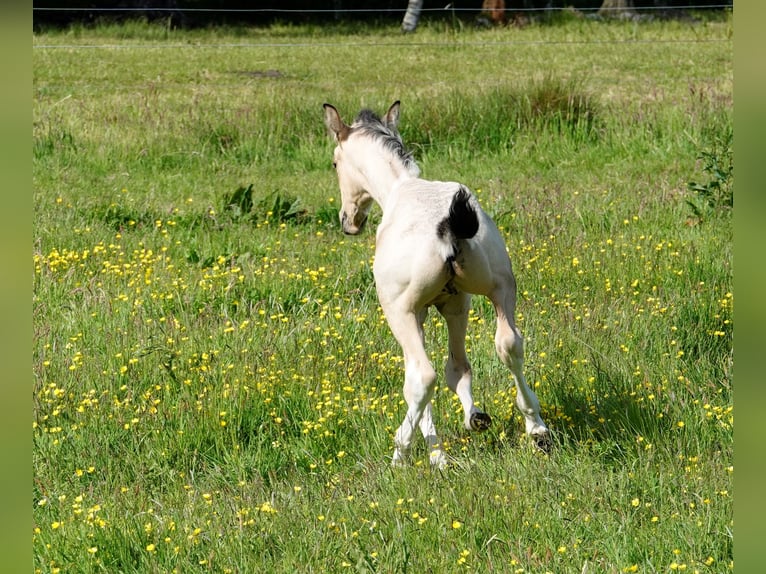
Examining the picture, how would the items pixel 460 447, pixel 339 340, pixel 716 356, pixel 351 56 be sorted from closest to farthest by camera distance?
pixel 460 447
pixel 716 356
pixel 339 340
pixel 351 56

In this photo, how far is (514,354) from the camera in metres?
4.39

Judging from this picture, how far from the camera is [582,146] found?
11641 mm

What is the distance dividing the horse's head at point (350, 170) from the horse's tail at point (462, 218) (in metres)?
1.24

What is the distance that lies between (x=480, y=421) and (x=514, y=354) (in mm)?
345

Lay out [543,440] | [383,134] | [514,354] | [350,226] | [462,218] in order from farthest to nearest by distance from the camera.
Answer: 1. [350,226]
2. [383,134]
3. [543,440]
4. [514,354]
5. [462,218]

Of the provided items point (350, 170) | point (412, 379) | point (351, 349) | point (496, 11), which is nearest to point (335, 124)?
point (350, 170)

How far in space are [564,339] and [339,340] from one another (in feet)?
4.50

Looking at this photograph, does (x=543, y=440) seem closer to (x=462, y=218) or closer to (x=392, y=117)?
(x=462, y=218)

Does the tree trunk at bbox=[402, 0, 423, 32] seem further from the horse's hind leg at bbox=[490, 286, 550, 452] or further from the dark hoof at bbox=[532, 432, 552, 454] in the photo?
the dark hoof at bbox=[532, 432, 552, 454]

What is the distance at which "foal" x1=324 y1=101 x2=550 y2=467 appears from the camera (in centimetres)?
423

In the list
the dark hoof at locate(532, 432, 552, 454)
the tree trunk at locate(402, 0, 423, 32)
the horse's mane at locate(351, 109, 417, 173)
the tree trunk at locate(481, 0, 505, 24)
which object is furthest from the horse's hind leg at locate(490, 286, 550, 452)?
the tree trunk at locate(481, 0, 505, 24)
